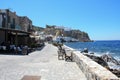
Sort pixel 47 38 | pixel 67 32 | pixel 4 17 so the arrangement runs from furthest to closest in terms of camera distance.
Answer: pixel 67 32 < pixel 47 38 < pixel 4 17

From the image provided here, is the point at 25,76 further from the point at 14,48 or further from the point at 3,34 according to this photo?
the point at 3,34

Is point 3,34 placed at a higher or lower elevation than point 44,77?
higher

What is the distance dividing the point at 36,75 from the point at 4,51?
15.9 m

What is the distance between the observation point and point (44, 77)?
10.5m

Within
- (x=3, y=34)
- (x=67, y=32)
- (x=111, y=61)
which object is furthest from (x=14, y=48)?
(x=67, y=32)

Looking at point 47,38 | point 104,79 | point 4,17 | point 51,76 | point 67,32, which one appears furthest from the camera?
point 67,32

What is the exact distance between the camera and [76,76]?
10.8m

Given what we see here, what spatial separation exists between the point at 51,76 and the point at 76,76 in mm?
1137

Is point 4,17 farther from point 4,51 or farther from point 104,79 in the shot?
point 104,79

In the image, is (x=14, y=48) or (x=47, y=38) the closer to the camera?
(x=14, y=48)

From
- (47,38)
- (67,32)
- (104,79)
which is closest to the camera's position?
(104,79)

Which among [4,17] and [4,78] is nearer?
[4,78]

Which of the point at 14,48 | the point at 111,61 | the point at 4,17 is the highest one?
the point at 4,17

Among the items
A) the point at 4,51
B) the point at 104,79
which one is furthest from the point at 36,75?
the point at 4,51
